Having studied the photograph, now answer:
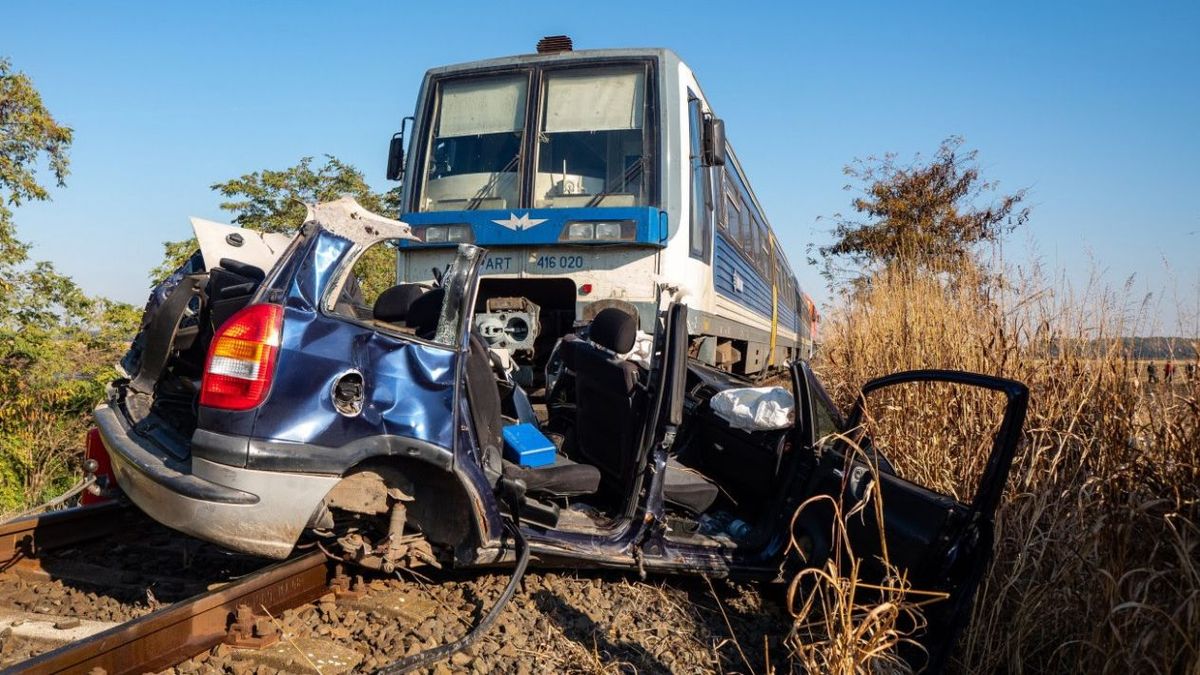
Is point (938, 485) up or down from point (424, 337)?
down

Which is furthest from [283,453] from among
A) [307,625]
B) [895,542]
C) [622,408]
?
[895,542]

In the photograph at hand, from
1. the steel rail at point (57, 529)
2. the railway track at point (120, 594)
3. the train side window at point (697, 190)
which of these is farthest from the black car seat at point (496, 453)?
the train side window at point (697, 190)

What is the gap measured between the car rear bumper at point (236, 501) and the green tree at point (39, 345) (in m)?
5.47

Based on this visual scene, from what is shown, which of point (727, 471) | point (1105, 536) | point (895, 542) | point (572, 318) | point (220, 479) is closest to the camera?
point (220, 479)

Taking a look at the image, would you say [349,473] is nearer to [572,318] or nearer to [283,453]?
[283,453]

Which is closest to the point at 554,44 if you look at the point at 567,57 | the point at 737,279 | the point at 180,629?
the point at 567,57

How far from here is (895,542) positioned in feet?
11.2

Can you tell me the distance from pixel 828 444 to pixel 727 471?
0.84 metres

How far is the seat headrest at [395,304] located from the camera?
12.6ft

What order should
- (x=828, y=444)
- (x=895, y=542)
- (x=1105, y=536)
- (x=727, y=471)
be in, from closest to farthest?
(x=1105, y=536) → (x=895, y=542) → (x=828, y=444) → (x=727, y=471)

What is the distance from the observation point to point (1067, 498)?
3758 millimetres

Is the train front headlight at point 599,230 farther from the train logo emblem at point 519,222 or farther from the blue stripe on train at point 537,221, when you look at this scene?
the train logo emblem at point 519,222

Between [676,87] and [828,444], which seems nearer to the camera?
[828,444]

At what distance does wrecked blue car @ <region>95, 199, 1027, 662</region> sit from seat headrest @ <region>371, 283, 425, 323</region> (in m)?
0.01
